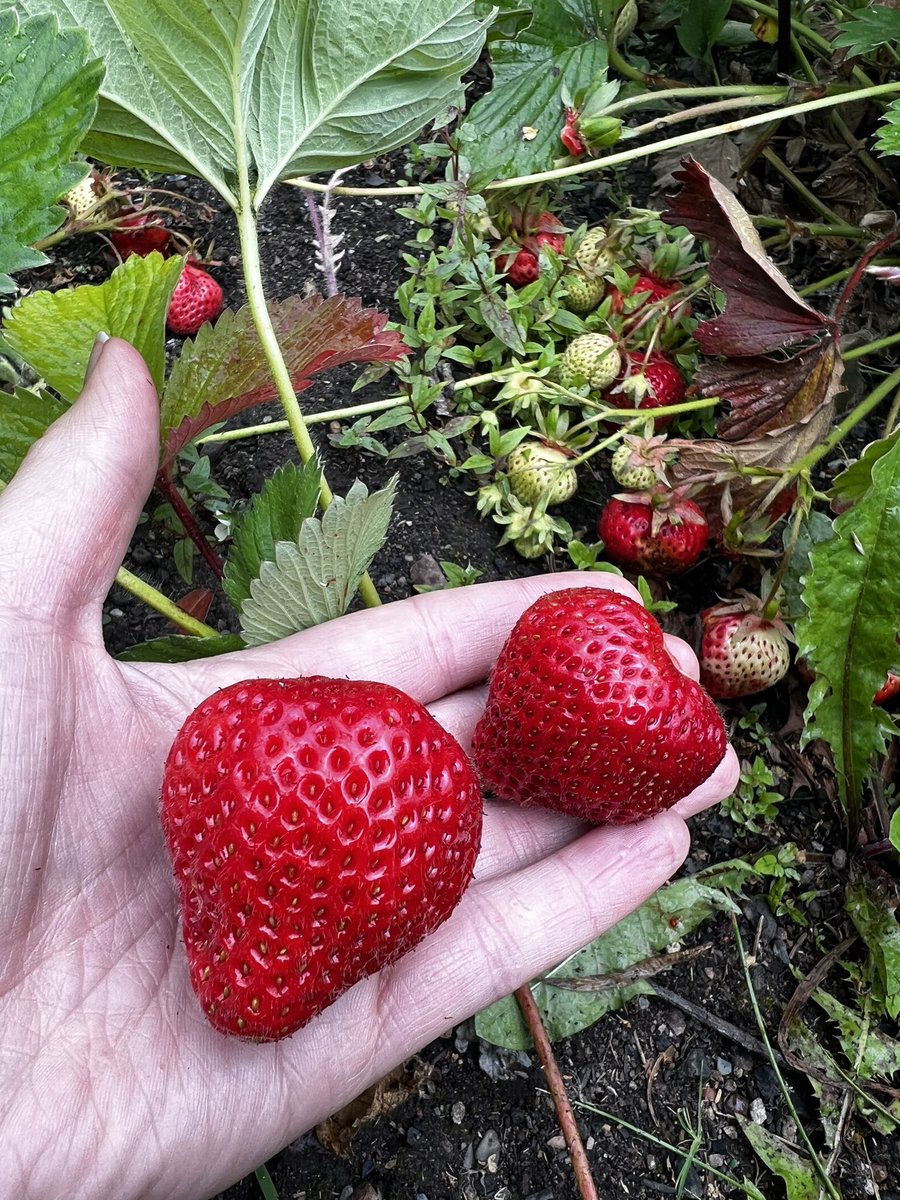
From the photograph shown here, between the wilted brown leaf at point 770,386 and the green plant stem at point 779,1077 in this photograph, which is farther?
the wilted brown leaf at point 770,386

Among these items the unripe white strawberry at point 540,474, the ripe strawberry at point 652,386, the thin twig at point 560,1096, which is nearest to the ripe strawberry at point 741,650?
the unripe white strawberry at point 540,474

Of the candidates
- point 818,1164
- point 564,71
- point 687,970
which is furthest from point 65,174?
point 818,1164

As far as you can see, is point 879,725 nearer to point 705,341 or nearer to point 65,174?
point 705,341

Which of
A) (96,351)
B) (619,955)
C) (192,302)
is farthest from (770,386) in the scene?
(192,302)

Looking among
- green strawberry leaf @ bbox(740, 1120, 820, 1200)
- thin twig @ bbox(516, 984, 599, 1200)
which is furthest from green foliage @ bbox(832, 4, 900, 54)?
Answer: green strawberry leaf @ bbox(740, 1120, 820, 1200)

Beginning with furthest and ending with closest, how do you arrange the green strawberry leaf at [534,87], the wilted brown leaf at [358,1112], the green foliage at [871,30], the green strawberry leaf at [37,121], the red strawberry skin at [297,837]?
the green strawberry leaf at [534,87] < the green foliage at [871,30] < the wilted brown leaf at [358,1112] < the green strawberry leaf at [37,121] < the red strawberry skin at [297,837]

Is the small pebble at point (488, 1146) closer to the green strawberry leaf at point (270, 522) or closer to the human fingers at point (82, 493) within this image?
the green strawberry leaf at point (270, 522)

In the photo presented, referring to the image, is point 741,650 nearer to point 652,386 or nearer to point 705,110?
point 652,386
